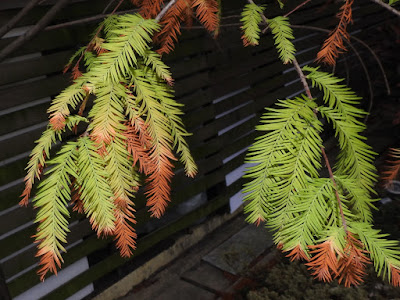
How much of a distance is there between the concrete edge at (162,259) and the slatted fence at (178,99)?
0.23ft

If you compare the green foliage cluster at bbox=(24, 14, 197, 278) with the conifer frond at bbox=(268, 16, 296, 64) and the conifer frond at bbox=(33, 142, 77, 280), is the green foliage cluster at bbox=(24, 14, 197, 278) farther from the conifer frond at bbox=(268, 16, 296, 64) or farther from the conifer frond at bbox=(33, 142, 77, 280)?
the conifer frond at bbox=(268, 16, 296, 64)

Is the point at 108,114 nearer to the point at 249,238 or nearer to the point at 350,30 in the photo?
the point at 249,238

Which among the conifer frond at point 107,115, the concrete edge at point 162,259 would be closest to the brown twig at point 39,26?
the conifer frond at point 107,115

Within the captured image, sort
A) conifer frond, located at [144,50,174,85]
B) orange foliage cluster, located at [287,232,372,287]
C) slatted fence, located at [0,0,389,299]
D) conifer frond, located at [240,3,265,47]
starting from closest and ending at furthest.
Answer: orange foliage cluster, located at [287,232,372,287] → conifer frond, located at [144,50,174,85] → conifer frond, located at [240,3,265,47] → slatted fence, located at [0,0,389,299]

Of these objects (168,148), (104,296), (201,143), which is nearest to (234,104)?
(201,143)

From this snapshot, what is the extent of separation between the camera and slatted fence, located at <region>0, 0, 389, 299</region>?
8.00 ft

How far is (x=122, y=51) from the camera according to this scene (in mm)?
1010

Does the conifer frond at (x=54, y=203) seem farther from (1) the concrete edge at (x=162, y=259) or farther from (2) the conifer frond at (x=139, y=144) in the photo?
(1) the concrete edge at (x=162, y=259)

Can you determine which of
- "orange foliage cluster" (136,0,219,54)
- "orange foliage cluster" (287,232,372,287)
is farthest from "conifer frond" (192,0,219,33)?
"orange foliage cluster" (287,232,372,287)

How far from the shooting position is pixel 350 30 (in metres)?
5.78

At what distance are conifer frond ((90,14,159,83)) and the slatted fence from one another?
0.50 meters

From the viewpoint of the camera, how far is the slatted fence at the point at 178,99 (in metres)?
2.44

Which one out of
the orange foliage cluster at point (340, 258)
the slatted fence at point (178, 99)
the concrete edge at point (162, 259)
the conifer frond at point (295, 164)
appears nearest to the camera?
the orange foliage cluster at point (340, 258)

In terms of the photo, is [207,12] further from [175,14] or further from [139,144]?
[139,144]
